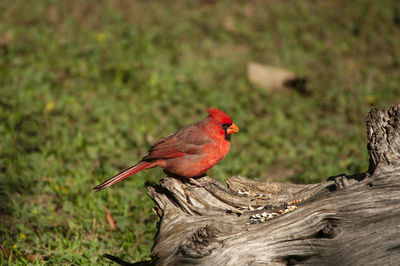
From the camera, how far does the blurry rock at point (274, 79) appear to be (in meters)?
7.50

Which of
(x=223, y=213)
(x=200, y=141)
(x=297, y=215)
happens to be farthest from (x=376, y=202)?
(x=200, y=141)

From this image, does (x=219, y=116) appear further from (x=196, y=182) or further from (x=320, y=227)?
(x=320, y=227)

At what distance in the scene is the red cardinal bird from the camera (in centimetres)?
407

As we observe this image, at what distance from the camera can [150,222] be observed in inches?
182

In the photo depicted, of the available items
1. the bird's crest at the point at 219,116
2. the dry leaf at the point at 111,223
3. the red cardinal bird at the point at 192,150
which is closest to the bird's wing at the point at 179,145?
the red cardinal bird at the point at 192,150

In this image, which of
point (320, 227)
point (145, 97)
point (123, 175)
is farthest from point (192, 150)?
point (145, 97)

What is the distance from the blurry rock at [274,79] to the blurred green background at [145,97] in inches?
5.4

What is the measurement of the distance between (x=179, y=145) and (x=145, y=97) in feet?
8.97

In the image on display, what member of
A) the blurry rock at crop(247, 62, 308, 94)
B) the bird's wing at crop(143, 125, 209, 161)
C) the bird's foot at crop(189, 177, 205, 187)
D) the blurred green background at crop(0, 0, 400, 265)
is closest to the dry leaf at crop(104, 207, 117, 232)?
the blurred green background at crop(0, 0, 400, 265)

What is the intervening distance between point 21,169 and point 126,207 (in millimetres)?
1388

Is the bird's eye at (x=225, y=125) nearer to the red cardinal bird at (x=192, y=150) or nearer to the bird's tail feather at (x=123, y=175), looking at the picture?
the red cardinal bird at (x=192, y=150)

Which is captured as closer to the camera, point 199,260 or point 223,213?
point 199,260

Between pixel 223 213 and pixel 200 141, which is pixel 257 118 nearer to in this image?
pixel 200 141

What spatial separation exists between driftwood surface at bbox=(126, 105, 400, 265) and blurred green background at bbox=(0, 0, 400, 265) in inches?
48.4
